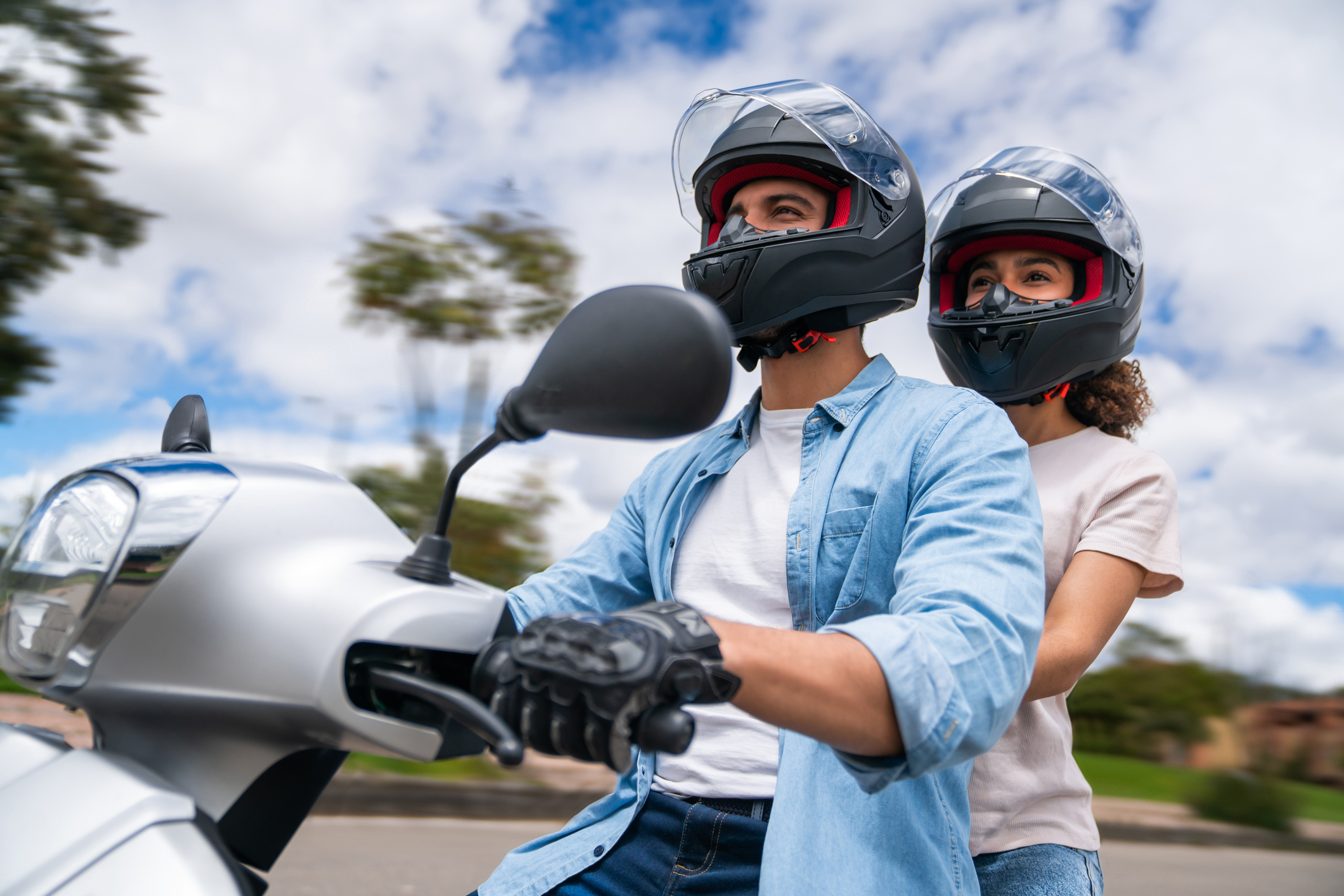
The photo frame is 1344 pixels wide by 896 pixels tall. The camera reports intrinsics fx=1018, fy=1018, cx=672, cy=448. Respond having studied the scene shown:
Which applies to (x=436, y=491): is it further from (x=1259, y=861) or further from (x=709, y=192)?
(x=1259, y=861)

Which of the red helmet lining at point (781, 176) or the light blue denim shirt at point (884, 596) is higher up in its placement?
the red helmet lining at point (781, 176)

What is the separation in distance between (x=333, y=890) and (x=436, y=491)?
2.12 metres

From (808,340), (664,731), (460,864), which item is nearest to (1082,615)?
(808,340)

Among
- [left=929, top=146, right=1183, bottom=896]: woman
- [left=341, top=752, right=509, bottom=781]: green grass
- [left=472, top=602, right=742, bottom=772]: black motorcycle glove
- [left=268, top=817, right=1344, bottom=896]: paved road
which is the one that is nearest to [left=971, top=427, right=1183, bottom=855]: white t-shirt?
[left=929, top=146, right=1183, bottom=896]: woman

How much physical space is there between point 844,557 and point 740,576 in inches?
7.3

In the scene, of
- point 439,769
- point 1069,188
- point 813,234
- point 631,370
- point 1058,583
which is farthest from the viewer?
point 439,769

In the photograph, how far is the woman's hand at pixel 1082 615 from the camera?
1.63 meters

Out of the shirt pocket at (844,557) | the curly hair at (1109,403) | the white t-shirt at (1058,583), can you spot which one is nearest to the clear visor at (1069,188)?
the curly hair at (1109,403)

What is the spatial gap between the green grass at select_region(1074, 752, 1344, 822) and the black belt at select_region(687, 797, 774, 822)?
7676 millimetres

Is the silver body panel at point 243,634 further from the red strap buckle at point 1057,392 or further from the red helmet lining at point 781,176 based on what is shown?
the red strap buckle at point 1057,392

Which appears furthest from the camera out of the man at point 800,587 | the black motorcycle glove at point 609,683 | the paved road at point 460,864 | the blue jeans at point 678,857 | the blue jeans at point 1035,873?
the paved road at point 460,864

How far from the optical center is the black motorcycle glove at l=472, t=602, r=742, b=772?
830mm

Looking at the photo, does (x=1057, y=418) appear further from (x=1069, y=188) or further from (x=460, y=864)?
(x=460, y=864)

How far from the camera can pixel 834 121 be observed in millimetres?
1769
